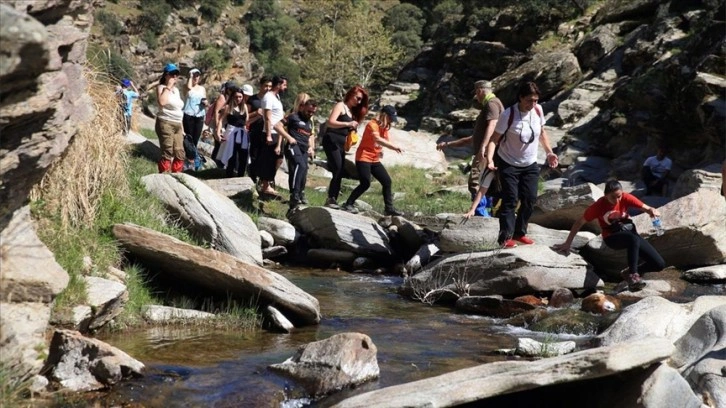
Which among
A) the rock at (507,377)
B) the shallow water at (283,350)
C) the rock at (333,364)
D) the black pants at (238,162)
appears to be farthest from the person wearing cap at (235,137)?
the rock at (507,377)

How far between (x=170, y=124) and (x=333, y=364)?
25.4ft

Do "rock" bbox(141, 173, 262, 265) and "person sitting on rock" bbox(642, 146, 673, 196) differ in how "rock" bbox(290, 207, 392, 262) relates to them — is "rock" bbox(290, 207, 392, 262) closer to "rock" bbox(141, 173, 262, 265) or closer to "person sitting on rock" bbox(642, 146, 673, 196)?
"rock" bbox(141, 173, 262, 265)

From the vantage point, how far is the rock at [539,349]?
22.2ft

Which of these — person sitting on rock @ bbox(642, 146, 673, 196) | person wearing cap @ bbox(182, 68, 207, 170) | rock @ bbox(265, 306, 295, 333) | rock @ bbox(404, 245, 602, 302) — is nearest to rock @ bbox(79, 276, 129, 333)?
rock @ bbox(265, 306, 295, 333)

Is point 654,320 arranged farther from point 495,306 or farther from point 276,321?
point 276,321

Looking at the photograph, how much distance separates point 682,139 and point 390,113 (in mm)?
11333

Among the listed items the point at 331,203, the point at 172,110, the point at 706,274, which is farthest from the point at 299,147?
the point at 706,274

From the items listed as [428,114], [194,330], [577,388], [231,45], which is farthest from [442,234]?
[231,45]

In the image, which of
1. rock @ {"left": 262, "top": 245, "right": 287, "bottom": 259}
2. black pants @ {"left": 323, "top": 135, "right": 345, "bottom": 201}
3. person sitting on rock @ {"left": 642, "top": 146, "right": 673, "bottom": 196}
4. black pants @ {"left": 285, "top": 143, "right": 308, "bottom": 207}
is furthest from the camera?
person sitting on rock @ {"left": 642, "top": 146, "right": 673, "bottom": 196}

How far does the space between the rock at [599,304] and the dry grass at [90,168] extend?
15.8ft

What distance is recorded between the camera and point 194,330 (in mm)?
7270

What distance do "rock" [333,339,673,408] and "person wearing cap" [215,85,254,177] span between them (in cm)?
1008

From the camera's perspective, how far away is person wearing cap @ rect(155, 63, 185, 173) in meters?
12.7

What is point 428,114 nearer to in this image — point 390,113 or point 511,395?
point 390,113
